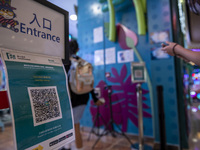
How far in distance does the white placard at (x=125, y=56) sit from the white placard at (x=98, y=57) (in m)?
0.45

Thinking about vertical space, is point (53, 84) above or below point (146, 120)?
above

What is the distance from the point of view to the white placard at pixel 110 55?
10.7 ft

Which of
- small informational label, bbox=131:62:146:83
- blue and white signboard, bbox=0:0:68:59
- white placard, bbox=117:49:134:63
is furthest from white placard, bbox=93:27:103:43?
blue and white signboard, bbox=0:0:68:59

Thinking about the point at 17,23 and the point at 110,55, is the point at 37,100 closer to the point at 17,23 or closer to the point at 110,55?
the point at 17,23

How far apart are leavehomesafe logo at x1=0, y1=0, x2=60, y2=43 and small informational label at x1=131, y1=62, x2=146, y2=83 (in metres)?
1.78

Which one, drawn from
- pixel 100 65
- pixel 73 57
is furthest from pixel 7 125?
pixel 73 57

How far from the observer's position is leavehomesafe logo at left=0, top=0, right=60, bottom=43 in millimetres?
430

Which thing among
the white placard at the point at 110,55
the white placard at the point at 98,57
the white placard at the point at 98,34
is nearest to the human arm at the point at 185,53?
the white placard at the point at 110,55

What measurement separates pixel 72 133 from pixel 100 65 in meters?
2.97

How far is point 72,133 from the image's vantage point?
1.77 ft

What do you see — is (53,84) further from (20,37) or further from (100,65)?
(100,65)

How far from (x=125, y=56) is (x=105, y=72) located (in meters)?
0.62

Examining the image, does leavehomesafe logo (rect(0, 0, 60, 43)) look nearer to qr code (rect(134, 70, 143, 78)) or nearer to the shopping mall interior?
the shopping mall interior

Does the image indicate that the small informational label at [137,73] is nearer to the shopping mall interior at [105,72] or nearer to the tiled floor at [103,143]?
the shopping mall interior at [105,72]
